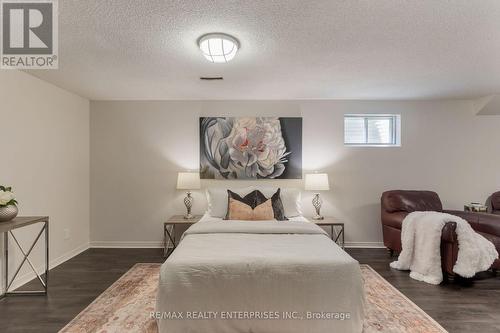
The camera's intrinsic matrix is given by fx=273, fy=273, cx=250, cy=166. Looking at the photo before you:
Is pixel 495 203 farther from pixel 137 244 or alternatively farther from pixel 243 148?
pixel 137 244

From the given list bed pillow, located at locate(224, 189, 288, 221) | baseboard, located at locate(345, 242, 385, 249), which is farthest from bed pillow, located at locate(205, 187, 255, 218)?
baseboard, located at locate(345, 242, 385, 249)

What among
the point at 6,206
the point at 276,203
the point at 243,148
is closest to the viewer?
the point at 6,206

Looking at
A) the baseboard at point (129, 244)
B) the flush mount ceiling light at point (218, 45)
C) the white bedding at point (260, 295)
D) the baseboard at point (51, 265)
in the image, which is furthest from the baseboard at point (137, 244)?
the flush mount ceiling light at point (218, 45)

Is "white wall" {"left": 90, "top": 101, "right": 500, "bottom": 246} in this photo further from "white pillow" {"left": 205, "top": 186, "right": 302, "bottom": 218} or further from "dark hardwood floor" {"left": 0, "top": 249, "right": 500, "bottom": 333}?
"dark hardwood floor" {"left": 0, "top": 249, "right": 500, "bottom": 333}

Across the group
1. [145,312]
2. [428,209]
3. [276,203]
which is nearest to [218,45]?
[276,203]

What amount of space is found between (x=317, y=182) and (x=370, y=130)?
53.0 inches

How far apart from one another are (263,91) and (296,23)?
1.80 m

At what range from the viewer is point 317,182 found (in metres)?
3.96

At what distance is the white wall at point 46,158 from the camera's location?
2850 mm

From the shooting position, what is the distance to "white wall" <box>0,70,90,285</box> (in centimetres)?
285

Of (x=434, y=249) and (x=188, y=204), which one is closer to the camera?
(x=434, y=249)

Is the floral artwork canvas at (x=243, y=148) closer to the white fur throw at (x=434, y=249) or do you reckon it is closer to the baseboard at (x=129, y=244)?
the baseboard at (x=129, y=244)

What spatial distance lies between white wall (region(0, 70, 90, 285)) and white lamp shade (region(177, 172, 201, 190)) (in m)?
1.51

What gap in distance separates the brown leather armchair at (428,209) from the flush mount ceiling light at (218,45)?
284 cm
